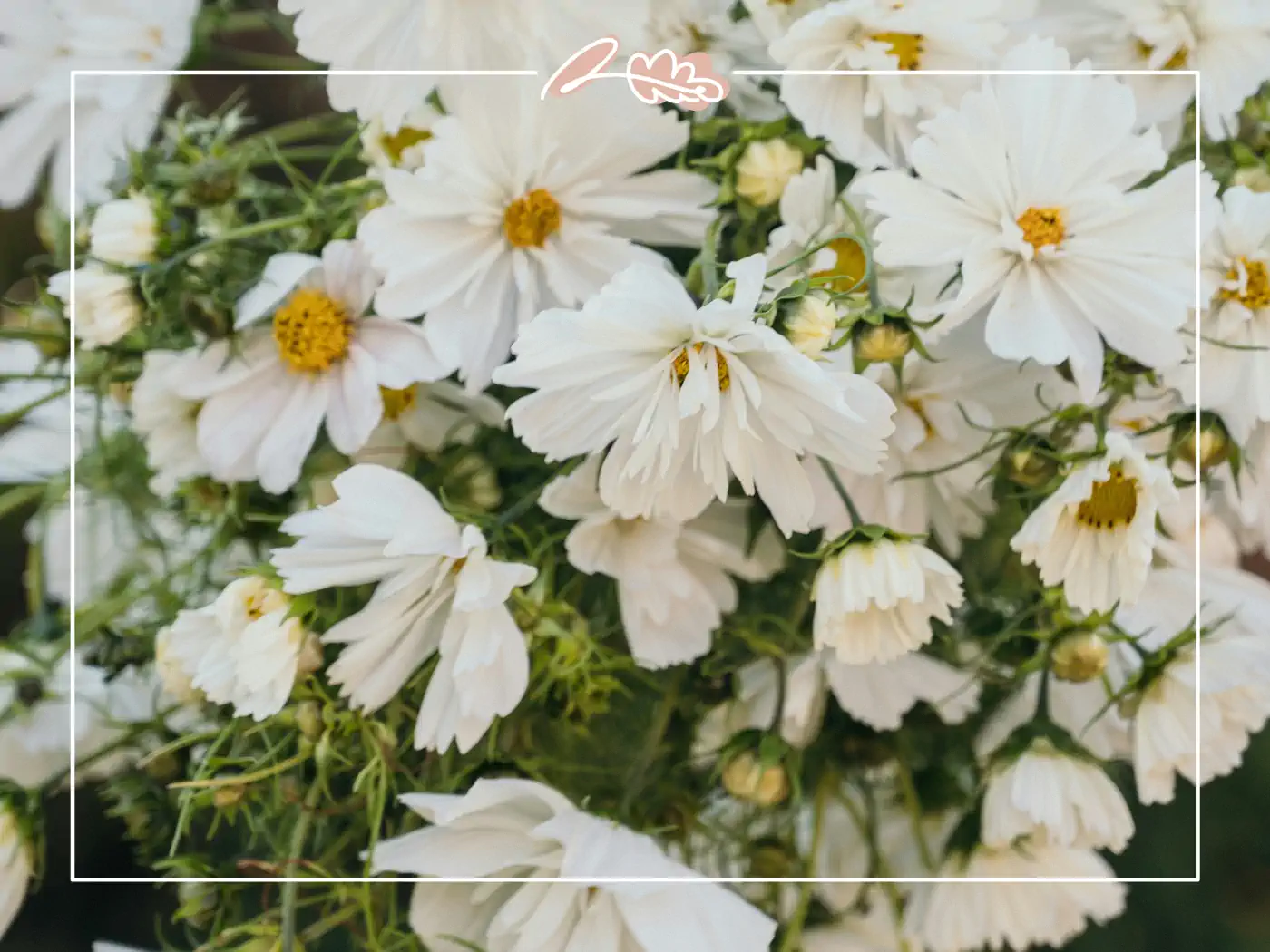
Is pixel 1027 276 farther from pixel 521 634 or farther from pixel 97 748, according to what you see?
pixel 97 748

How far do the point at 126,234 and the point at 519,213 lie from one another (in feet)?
0.38

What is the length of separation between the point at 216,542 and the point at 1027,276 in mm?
262

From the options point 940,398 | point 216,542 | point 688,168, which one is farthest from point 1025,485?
point 216,542

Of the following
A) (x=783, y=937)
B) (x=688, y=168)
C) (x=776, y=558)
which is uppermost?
(x=688, y=168)

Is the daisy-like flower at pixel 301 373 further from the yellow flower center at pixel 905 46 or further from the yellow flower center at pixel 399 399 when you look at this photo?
the yellow flower center at pixel 905 46

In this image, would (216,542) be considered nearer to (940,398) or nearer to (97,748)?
(97,748)

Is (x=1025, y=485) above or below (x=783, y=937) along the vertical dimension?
above

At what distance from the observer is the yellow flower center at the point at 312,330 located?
341 millimetres

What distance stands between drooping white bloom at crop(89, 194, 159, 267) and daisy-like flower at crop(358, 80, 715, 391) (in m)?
0.06

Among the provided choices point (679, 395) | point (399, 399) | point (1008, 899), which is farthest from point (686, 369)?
point (1008, 899)

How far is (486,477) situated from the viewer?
0.35 metres

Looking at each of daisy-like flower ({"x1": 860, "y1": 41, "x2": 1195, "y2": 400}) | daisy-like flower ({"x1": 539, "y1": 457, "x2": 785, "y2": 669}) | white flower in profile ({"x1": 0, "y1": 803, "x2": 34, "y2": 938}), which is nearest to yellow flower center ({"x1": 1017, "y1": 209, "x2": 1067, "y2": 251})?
daisy-like flower ({"x1": 860, "y1": 41, "x2": 1195, "y2": 400})

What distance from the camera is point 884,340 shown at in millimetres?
280

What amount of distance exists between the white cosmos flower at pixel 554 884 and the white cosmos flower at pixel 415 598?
0.03 metres
